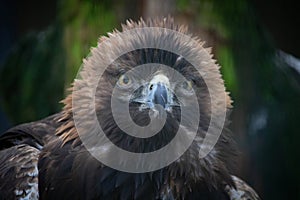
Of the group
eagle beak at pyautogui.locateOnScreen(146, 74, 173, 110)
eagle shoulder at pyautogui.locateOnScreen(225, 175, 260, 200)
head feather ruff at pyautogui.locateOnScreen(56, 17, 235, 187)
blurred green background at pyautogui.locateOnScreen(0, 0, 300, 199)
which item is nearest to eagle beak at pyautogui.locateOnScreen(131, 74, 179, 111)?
eagle beak at pyautogui.locateOnScreen(146, 74, 173, 110)

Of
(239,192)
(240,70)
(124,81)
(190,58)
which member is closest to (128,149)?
(124,81)

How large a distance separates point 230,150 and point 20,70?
9.11 ft

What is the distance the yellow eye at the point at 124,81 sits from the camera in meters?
3.11

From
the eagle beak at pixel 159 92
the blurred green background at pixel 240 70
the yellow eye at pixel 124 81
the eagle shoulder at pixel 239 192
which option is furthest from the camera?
the blurred green background at pixel 240 70

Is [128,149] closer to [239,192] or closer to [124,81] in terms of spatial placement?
[124,81]

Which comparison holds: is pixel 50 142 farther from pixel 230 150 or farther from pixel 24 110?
pixel 24 110

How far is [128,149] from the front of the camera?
3.16m

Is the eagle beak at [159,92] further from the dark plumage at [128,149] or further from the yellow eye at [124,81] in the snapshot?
the yellow eye at [124,81]

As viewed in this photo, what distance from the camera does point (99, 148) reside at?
325 cm

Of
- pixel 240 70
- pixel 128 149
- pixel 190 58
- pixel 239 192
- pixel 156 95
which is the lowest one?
pixel 239 192

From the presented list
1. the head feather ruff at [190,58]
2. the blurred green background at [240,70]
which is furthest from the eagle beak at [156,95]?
the blurred green background at [240,70]

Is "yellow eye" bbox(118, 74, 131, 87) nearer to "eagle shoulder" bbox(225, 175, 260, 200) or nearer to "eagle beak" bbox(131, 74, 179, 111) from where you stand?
"eagle beak" bbox(131, 74, 179, 111)

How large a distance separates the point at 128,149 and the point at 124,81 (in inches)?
11.9

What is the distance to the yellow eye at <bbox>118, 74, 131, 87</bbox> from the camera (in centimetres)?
311
